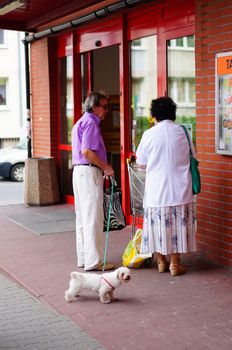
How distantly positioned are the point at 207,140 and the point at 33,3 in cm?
466

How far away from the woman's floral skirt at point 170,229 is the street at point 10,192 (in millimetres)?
6602

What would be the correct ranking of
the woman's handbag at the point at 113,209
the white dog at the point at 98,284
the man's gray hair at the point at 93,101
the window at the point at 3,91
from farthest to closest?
the window at the point at 3,91
the woman's handbag at the point at 113,209
the man's gray hair at the point at 93,101
the white dog at the point at 98,284

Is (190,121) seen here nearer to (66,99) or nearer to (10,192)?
(66,99)

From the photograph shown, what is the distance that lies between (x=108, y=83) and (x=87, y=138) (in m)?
5.21

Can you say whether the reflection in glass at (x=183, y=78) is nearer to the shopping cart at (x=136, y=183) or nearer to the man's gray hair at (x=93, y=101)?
the shopping cart at (x=136, y=183)

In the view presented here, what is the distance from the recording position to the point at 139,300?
18.0 feet

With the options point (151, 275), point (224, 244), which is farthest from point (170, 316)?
point (224, 244)

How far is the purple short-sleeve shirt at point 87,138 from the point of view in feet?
20.8

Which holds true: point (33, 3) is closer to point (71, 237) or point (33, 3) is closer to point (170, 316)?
point (71, 237)

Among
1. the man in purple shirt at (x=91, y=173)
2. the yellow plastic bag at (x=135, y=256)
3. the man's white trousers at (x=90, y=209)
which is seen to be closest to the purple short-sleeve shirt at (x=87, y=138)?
the man in purple shirt at (x=91, y=173)

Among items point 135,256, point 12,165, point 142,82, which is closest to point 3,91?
point 12,165

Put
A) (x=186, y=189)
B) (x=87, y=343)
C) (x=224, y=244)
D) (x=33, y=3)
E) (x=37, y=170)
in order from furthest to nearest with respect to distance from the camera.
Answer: (x=37, y=170) → (x=33, y=3) → (x=224, y=244) → (x=186, y=189) → (x=87, y=343)

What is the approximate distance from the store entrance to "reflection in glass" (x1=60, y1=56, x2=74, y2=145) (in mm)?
463

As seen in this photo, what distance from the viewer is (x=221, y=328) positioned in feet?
15.5
